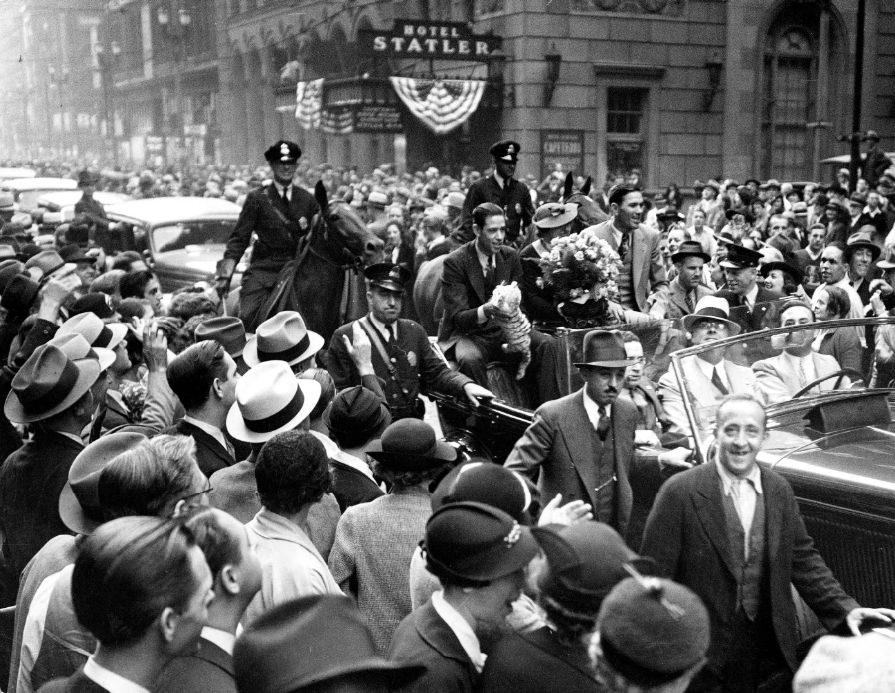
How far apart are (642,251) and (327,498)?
520 centimetres

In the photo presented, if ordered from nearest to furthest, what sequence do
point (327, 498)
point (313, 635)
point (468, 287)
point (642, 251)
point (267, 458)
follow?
1. point (313, 635)
2. point (267, 458)
3. point (327, 498)
4. point (468, 287)
5. point (642, 251)

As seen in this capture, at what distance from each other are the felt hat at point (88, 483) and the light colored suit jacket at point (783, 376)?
317cm

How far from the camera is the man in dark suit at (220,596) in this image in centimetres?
267

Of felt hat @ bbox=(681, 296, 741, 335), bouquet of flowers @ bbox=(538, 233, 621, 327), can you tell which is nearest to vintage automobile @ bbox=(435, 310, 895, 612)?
felt hat @ bbox=(681, 296, 741, 335)

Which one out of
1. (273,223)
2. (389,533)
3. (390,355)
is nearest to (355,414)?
(389,533)

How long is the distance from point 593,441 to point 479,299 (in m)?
3.14

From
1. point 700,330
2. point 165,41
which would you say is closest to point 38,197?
point 700,330

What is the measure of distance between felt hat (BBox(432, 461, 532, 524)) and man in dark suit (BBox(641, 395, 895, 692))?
3.48 ft

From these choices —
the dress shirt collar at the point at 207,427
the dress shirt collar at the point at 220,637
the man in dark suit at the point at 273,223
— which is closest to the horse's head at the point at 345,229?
the man in dark suit at the point at 273,223

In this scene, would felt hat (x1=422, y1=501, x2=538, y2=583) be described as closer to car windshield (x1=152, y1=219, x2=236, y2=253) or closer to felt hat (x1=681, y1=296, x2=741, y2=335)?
felt hat (x1=681, y1=296, x2=741, y2=335)

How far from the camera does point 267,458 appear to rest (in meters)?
3.59

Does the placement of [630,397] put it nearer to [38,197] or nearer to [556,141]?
[556,141]

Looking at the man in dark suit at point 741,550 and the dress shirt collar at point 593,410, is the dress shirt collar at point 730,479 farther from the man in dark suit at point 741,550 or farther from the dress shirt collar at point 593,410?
the dress shirt collar at point 593,410

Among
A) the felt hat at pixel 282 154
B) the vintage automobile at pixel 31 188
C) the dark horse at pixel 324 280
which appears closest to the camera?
the dark horse at pixel 324 280
